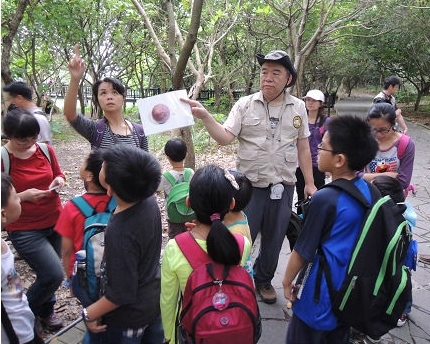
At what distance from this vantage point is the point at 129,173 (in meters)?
1.54

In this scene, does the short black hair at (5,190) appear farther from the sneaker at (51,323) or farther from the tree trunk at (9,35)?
the tree trunk at (9,35)

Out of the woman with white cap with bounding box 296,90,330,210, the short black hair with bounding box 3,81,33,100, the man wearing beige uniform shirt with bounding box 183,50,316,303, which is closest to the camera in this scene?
the man wearing beige uniform shirt with bounding box 183,50,316,303

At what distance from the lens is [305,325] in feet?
6.05

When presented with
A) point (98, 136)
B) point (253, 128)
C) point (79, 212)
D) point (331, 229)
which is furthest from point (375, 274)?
point (98, 136)

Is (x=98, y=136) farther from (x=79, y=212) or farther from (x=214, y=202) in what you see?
(x=214, y=202)

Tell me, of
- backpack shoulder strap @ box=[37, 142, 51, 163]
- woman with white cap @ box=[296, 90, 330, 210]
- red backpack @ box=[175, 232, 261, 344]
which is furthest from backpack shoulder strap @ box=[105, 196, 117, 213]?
woman with white cap @ box=[296, 90, 330, 210]

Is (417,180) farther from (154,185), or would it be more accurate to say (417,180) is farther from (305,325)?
(154,185)

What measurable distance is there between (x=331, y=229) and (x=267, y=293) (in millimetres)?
1539

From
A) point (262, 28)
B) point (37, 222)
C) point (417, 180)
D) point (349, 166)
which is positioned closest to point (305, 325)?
point (349, 166)

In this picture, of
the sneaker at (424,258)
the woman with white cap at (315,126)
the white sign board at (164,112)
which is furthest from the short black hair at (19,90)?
the sneaker at (424,258)

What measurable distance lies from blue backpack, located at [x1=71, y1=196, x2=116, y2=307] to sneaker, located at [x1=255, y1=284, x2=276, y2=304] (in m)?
1.63

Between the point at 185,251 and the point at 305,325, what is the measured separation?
81 cm

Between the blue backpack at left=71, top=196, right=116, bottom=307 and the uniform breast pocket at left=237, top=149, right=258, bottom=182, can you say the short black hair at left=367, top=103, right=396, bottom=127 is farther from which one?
the blue backpack at left=71, top=196, right=116, bottom=307

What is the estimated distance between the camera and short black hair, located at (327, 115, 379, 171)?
174 cm
